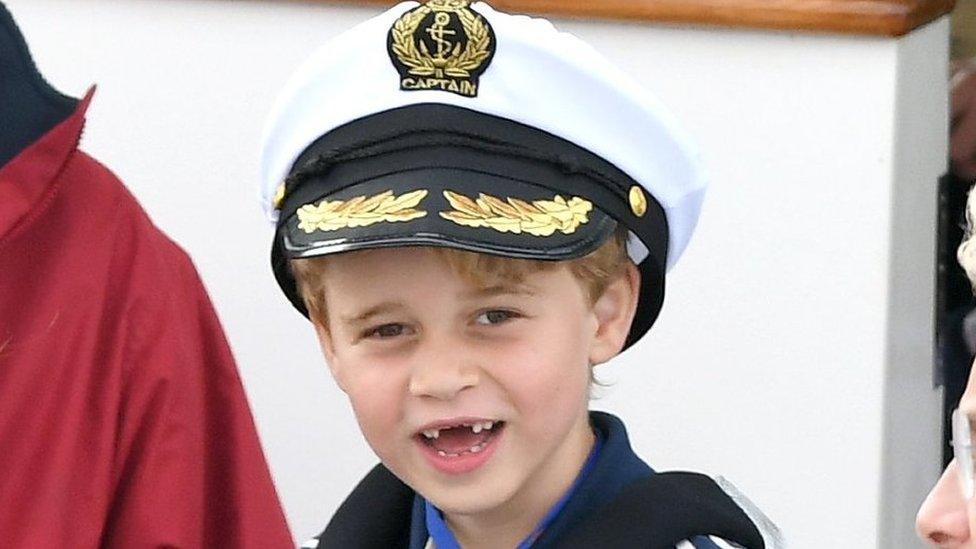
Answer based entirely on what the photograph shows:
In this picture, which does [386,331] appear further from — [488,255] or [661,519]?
[661,519]

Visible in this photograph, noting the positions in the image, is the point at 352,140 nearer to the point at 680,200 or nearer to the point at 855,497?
the point at 680,200

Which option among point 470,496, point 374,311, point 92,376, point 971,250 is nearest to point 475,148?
point 374,311

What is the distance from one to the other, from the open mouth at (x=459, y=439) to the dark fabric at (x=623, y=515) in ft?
0.38

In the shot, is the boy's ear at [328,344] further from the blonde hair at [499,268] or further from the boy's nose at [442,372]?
the boy's nose at [442,372]

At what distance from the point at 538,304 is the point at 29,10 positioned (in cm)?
170

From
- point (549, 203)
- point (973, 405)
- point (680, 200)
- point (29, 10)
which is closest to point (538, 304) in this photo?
point (549, 203)

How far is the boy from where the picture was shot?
56.8 inches

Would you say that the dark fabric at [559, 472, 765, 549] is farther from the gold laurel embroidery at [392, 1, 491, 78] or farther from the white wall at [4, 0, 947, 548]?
the white wall at [4, 0, 947, 548]

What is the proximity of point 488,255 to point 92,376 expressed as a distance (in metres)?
0.87

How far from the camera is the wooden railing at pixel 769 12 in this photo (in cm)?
256

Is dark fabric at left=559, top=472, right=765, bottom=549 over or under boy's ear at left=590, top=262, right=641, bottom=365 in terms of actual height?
under

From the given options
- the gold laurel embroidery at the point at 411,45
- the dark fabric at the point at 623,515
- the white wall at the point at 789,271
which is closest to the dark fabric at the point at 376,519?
the dark fabric at the point at 623,515

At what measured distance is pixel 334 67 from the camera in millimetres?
1558

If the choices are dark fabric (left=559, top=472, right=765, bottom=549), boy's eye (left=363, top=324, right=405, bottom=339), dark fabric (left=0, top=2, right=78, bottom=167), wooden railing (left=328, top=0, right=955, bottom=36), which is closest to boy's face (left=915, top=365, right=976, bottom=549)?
dark fabric (left=559, top=472, right=765, bottom=549)
